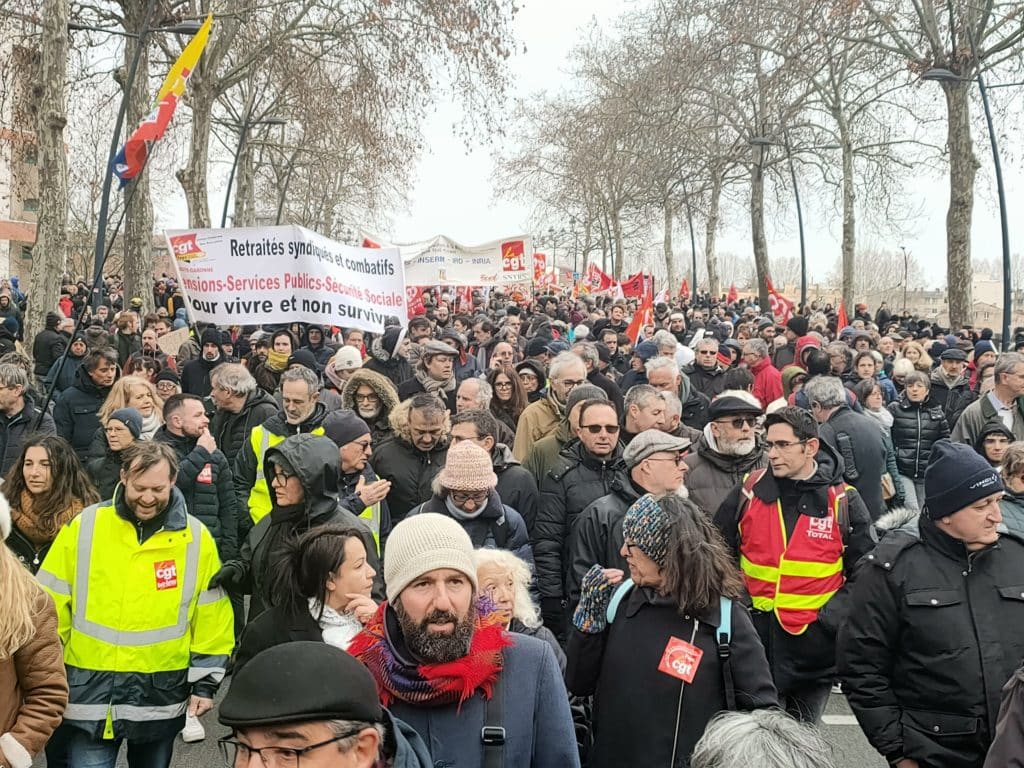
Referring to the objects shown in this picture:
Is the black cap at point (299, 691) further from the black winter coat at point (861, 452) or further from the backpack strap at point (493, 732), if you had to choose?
the black winter coat at point (861, 452)

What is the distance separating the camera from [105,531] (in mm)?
3918

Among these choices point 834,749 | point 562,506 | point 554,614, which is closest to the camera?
point 554,614

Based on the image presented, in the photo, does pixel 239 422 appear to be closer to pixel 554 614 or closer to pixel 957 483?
pixel 554 614

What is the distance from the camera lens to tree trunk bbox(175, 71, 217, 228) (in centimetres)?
2478

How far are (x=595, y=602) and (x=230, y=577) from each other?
1.56 m

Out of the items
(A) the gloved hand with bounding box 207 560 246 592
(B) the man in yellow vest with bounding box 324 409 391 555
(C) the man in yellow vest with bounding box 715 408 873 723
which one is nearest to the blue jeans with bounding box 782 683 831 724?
(C) the man in yellow vest with bounding box 715 408 873 723

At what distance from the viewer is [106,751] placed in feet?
12.9

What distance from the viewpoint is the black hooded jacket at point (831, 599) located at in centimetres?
454

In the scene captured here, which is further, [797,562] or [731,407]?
[731,407]

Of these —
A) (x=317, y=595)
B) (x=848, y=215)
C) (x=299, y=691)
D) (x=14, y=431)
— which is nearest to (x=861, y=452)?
(x=317, y=595)

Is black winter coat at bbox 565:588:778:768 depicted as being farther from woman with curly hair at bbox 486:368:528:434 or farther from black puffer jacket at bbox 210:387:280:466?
woman with curly hair at bbox 486:368:528:434

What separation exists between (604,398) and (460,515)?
1323 mm

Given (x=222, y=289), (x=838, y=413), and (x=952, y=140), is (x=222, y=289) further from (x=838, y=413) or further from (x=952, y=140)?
(x=952, y=140)

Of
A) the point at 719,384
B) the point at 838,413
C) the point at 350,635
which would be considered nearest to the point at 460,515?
the point at 350,635
